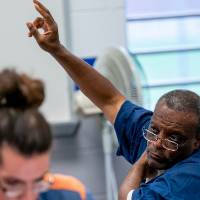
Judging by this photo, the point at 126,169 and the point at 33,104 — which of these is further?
the point at 126,169

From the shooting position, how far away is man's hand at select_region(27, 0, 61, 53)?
1838 mm

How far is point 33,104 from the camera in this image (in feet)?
4.16

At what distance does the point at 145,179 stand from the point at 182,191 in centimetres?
27

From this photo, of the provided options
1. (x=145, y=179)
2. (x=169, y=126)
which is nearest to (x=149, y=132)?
(x=169, y=126)

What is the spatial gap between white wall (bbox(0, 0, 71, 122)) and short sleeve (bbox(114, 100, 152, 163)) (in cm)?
87

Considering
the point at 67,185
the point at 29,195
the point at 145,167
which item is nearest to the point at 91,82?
the point at 145,167

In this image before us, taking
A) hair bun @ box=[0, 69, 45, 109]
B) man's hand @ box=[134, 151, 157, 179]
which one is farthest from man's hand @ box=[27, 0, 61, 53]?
hair bun @ box=[0, 69, 45, 109]

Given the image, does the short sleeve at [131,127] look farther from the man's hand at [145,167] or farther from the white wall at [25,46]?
the white wall at [25,46]

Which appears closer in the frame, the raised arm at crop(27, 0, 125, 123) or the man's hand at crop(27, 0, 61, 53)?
the man's hand at crop(27, 0, 61, 53)

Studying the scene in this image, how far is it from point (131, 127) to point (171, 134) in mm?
338

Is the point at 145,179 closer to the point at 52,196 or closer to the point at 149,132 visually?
the point at 149,132

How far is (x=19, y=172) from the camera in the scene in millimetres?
1216

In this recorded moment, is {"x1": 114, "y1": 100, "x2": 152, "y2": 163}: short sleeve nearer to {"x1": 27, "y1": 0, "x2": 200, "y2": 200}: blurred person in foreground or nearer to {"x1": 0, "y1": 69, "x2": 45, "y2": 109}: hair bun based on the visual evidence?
{"x1": 27, "y1": 0, "x2": 200, "y2": 200}: blurred person in foreground

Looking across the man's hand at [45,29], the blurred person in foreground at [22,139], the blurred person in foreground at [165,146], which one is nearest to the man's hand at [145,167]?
the blurred person in foreground at [165,146]
